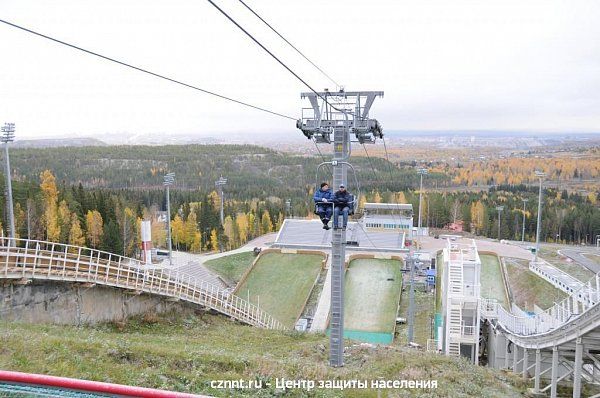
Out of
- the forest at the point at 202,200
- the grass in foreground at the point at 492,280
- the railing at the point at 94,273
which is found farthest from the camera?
the forest at the point at 202,200

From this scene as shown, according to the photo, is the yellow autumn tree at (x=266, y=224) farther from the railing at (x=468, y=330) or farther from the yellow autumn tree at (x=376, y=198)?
the railing at (x=468, y=330)

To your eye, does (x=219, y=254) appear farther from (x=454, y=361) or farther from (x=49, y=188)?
(x=454, y=361)

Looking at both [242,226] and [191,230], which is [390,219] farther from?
[191,230]

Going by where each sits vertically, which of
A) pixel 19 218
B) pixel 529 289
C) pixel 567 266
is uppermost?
pixel 19 218

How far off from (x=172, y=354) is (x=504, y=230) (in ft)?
251

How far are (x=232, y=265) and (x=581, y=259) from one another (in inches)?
1341

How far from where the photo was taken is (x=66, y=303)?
54.9 feet

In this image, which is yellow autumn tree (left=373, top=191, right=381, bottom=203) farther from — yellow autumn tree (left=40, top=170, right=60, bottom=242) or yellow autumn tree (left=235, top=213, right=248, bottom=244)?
yellow autumn tree (left=40, top=170, right=60, bottom=242)

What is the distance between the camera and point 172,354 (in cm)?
1105

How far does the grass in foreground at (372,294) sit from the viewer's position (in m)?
33.3

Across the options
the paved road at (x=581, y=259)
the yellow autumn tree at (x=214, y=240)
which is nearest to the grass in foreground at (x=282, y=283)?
the yellow autumn tree at (x=214, y=240)

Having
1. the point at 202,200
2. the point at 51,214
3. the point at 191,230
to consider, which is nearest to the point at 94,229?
the point at 51,214

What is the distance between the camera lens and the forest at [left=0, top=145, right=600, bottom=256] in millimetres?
52750

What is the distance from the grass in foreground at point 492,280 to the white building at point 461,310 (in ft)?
30.0
